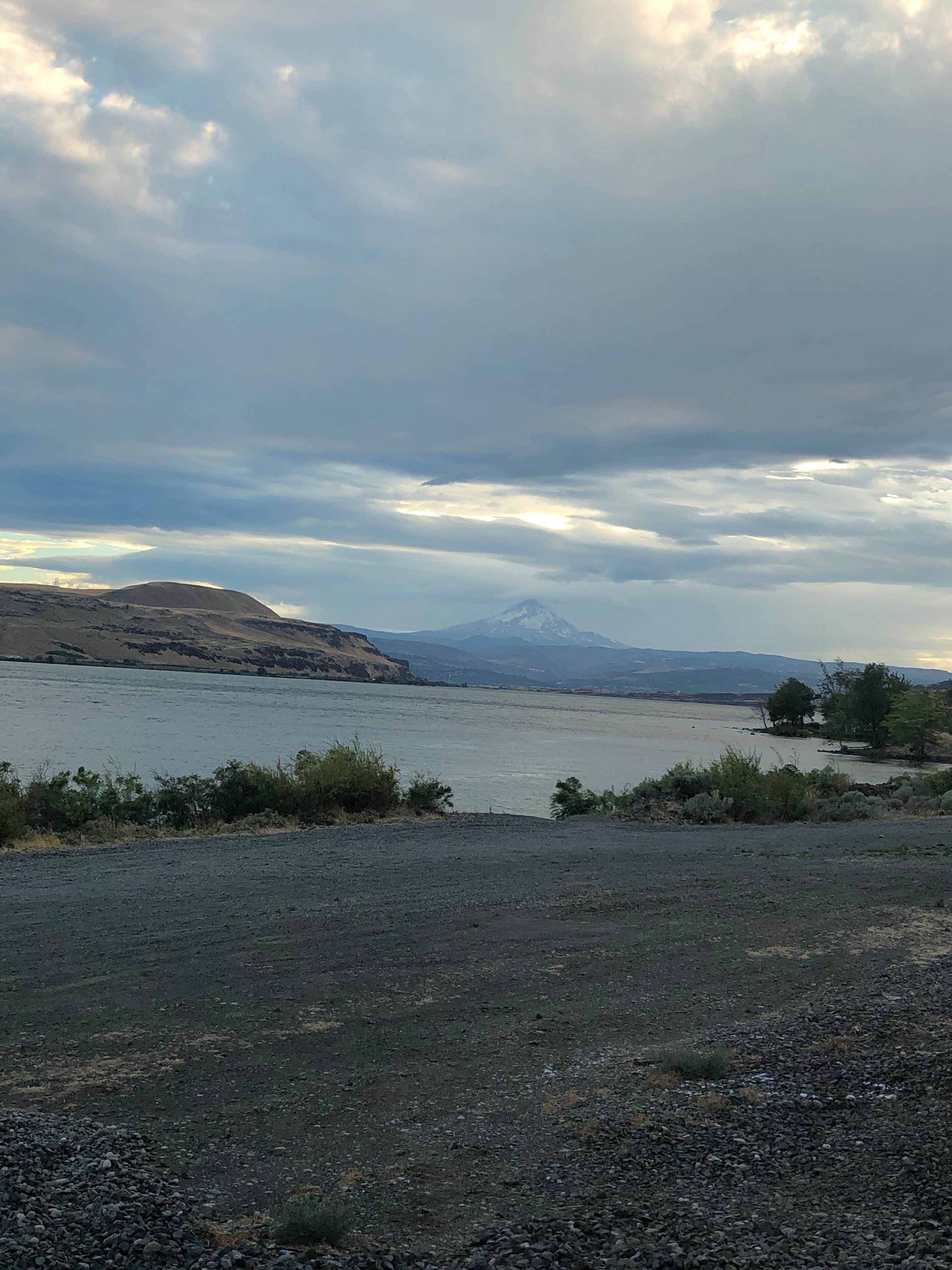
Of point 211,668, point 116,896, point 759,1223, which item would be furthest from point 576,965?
point 211,668

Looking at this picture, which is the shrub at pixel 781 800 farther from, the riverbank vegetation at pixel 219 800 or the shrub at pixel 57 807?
the shrub at pixel 57 807

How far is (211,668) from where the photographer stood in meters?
188

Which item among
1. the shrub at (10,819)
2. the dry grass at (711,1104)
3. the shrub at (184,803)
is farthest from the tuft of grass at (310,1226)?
the shrub at (184,803)

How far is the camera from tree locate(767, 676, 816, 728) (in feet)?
357

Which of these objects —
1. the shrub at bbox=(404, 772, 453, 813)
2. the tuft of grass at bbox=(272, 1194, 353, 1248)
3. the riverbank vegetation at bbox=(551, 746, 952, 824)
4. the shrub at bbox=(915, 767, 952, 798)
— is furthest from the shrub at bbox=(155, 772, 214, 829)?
the shrub at bbox=(915, 767, 952, 798)

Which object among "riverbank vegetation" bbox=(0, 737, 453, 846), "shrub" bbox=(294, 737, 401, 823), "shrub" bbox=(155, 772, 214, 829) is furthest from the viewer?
"shrub" bbox=(294, 737, 401, 823)

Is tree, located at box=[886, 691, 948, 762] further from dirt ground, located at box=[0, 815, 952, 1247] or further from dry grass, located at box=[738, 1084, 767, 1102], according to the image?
dry grass, located at box=[738, 1084, 767, 1102]

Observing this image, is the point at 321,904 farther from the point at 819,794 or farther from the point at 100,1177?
the point at 819,794

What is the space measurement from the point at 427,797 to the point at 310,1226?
20.1 m

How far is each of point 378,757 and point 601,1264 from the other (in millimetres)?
20827

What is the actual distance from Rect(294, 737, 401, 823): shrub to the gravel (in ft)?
56.2

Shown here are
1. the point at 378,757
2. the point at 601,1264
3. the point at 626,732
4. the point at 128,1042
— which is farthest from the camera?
the point at 626,732

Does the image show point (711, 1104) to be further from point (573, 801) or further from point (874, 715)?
point (874, 715)

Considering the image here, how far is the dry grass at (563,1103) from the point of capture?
19.0 ft
